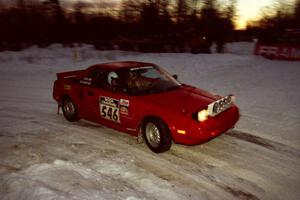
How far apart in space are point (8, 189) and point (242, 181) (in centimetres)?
330

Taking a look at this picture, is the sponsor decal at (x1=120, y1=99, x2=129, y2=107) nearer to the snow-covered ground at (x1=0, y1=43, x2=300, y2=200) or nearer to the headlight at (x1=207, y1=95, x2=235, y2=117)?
the snow-covered ground at (x1=0, y1=43, x2=300, y2=200)

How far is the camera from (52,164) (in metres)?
4.84

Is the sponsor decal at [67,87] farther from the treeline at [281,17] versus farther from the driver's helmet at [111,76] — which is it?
the treeline at [281,17]

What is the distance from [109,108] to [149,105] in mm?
1056

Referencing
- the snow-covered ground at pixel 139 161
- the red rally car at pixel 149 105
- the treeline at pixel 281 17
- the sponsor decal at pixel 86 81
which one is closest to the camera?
the snow-covered ground at pixel 139 161

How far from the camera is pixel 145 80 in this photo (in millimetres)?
6223

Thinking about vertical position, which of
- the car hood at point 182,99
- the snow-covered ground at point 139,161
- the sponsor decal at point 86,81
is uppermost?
the sponsor decal at point 86,81

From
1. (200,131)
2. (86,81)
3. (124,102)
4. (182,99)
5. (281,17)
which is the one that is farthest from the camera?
(281,17)

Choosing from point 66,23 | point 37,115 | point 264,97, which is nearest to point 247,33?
point 66,23

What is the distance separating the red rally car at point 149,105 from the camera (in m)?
5.01

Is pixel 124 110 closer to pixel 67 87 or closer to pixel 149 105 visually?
pixel 149 105

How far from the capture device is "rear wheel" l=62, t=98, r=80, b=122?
7062mm

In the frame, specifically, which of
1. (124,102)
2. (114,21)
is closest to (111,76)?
(124,102)

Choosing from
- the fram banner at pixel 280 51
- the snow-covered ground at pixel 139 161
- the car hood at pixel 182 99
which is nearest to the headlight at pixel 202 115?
the car hood at pixel 182 99
